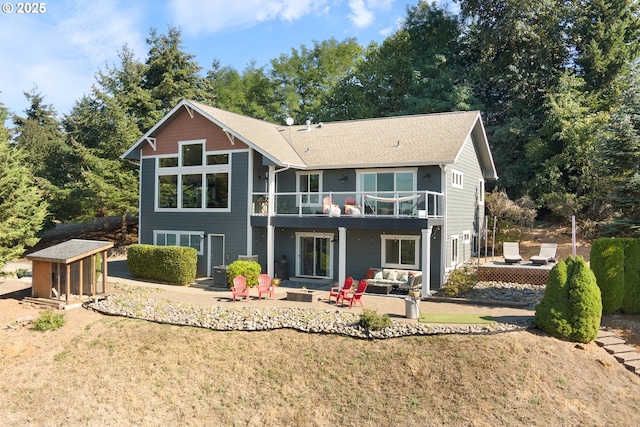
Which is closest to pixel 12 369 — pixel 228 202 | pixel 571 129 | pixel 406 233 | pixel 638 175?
pixel 228 202

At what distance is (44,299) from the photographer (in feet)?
55.9

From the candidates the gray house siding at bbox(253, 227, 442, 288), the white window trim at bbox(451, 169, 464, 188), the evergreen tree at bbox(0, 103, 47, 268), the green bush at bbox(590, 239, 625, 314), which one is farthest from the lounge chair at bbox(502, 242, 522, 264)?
the evergreen tree at bbox(0, 103, 47, 268)

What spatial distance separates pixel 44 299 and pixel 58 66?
1003 cm

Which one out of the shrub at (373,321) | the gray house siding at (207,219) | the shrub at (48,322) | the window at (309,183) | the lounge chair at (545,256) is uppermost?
the window at (309,183)

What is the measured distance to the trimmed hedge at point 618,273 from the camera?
Result: 48.4 feet

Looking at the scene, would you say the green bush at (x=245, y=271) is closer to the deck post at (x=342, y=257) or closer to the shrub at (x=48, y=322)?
the deck post at (x=342, y=257)

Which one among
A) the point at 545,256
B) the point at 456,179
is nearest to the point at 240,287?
the point at 456,179

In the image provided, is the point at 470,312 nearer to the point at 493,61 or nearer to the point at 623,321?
the point at 623,321

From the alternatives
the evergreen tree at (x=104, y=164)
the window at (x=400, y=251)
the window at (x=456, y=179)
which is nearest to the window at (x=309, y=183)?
the window at (x=400, y=251)

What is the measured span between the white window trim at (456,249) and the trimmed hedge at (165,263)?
11482 mm

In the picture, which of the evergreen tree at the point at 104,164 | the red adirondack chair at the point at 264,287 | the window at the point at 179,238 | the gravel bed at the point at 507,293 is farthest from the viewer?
the evergreen tree at the point at 104,164

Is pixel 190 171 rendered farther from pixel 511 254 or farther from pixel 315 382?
pixel 511 254

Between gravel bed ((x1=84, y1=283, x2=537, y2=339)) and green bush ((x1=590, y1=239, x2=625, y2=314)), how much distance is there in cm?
306

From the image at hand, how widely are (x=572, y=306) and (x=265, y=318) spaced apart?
28.7ft
